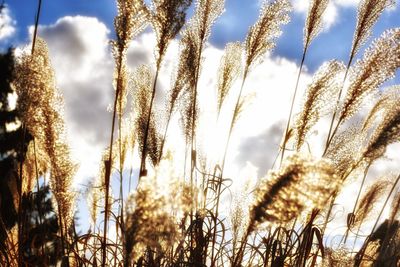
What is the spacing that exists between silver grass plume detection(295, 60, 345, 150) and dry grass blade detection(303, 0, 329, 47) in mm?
361

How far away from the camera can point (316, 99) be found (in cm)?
297

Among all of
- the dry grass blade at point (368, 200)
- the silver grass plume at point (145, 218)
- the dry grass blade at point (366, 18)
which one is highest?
the dry grass blade at point (366, 18)

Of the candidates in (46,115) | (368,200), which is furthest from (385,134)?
(368,200)

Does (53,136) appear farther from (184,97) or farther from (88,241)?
(184,97)

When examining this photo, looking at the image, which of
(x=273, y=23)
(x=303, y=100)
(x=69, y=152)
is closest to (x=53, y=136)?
(x=69, y=152)

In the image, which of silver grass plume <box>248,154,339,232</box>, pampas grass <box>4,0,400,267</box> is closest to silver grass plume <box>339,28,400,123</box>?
pampas grass <box>4,0,400,267</box>

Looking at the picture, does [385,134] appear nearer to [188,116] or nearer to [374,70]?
[374,70]

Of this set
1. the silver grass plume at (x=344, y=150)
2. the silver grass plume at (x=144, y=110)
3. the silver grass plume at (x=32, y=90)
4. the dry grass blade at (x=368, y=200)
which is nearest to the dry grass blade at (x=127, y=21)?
the silver grass plume at (x=32, y=90)

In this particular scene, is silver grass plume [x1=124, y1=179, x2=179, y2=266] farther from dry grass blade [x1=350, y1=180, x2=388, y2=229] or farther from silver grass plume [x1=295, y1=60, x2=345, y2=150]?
dry grass blade [x1=350, y1=180, x2=388, y2=229]

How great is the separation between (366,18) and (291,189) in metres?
2.04

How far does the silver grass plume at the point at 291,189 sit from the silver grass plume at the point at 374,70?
4.88 ft

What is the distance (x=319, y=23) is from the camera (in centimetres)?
336

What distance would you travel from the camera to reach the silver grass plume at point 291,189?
145cm

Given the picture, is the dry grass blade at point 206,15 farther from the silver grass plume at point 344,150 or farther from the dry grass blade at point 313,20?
the silver grass plume at point 344,150
